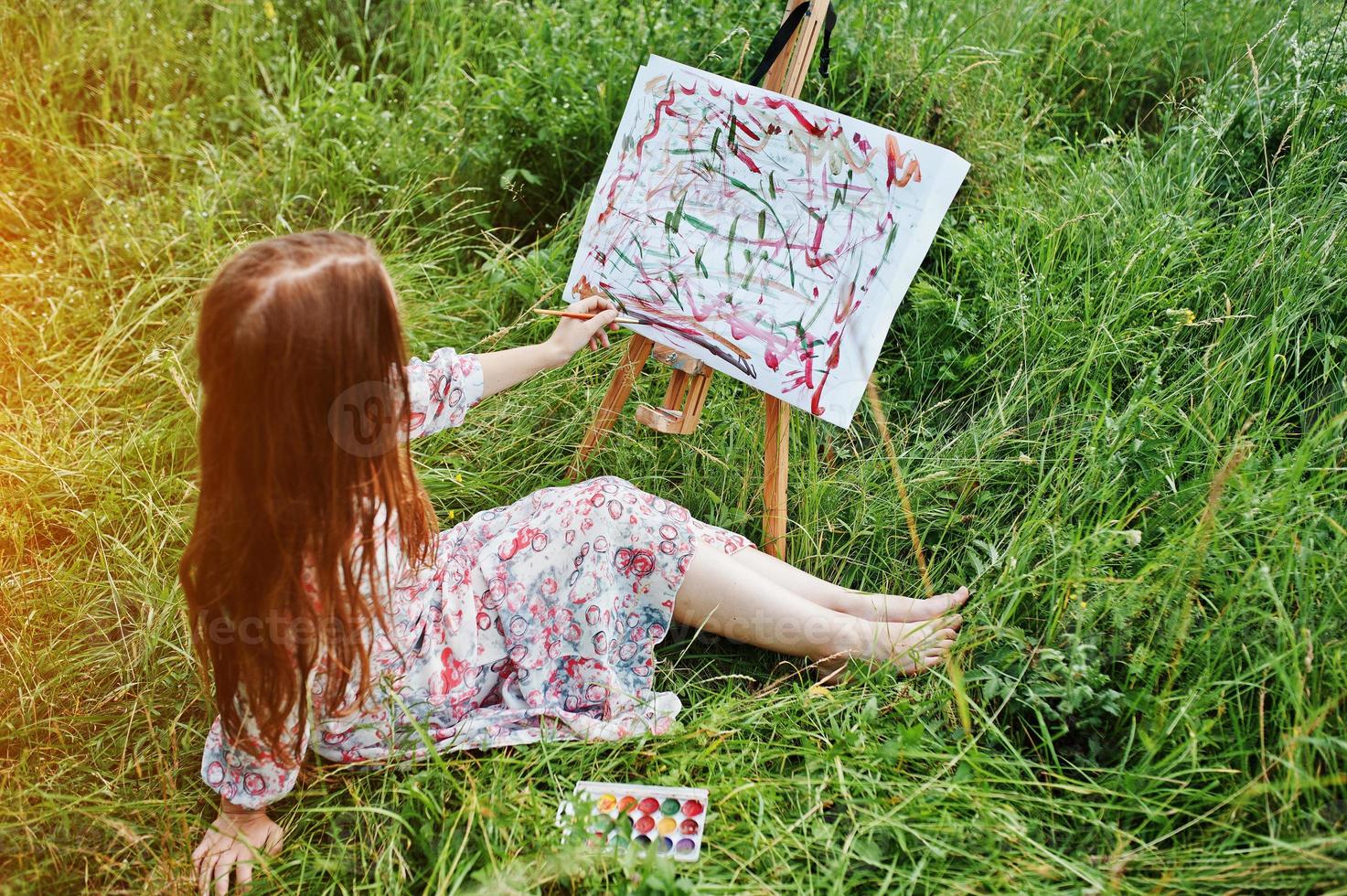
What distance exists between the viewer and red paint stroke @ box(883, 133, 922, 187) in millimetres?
1806

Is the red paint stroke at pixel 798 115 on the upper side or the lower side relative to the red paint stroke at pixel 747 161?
upper

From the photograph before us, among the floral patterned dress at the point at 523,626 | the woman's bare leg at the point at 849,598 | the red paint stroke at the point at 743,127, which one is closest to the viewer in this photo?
the floral patterned dress at the point at 523,626

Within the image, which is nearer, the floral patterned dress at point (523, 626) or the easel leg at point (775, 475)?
the floral patterned dress at point (523, 626)

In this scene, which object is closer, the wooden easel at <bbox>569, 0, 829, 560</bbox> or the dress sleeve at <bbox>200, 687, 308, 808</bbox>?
the dress sleeve at <bbox>200, 687, 308, 808</bbox>

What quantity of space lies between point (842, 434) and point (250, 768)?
4.77 feet

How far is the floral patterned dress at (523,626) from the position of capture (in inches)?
65.1

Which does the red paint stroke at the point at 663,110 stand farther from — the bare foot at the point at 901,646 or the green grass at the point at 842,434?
the bare foot at the point at 901,646

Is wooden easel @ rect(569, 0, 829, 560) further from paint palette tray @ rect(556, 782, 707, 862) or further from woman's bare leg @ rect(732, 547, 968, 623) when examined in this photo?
paint palette tray @ rect(556, 782, 707, 862)

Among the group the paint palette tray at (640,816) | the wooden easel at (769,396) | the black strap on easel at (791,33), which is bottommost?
the paint palette tray at (640,816)

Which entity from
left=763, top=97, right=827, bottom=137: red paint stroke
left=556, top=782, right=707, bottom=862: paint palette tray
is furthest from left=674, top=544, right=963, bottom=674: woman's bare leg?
left=763, top=97, right=827, bottom=137: red paint stroke

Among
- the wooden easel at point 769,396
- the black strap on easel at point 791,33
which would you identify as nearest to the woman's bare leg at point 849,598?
the wooden easel at point 769,396

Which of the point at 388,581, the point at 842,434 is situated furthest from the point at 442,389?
the point at 842,434

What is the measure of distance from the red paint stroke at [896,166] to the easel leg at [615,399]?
2.00 ft

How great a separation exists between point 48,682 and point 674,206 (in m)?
1.52
